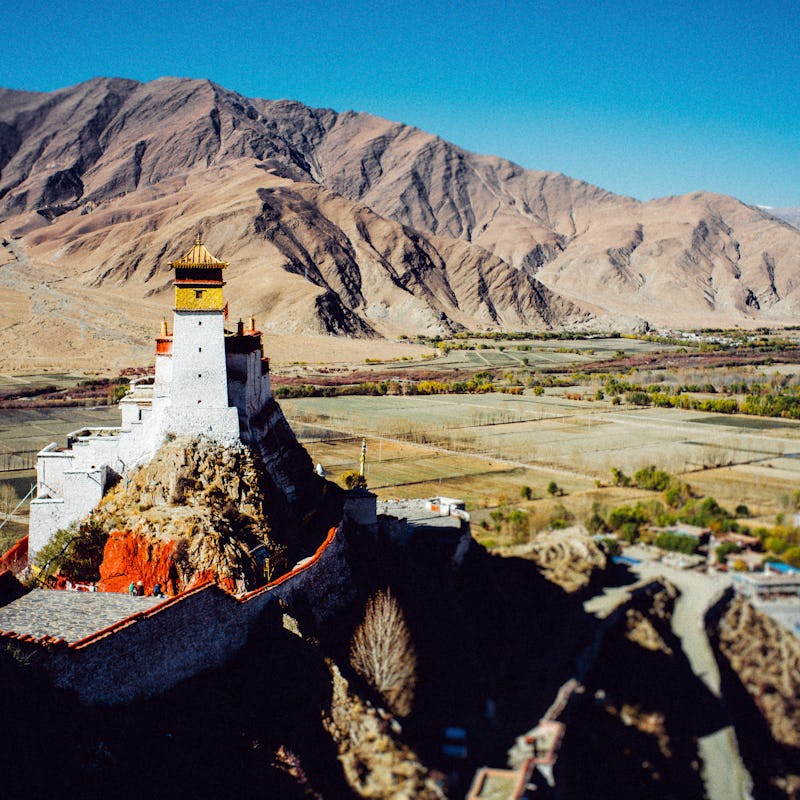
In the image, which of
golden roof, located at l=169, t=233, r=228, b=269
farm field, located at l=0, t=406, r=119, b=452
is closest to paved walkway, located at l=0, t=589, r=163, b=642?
golden roof, located at l=169, t=233, r=228, b=269

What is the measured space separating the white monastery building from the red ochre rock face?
264 centimetres

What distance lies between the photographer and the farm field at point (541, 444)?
32.9 m

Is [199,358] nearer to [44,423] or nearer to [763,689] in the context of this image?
[763,689]

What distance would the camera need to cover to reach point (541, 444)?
149 feet

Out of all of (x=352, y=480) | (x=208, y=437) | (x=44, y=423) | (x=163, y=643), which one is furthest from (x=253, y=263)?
(x=163, y=643)

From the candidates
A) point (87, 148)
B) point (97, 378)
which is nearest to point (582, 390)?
point (97, 378)

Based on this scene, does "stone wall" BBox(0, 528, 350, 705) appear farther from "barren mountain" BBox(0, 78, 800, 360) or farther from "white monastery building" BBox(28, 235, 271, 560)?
"barren mountain" BBox(0, 78, 800, 360)

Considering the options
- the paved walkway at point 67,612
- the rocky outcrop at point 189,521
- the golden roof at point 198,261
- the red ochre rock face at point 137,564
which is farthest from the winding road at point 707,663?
the golden roof at point 198,261

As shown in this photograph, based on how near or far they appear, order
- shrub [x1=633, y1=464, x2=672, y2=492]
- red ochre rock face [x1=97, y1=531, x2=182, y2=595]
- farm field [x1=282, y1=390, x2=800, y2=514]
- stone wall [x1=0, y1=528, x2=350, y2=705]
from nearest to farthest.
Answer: stone wall [x1=0, y1=528, x2=350, y2=705] → red ochre rock face [x1=97, y1=531, x2=182, y2=595] → shrub [x1=633, y1=464, x2=672, y2=492] → farm field [x1=282, y1=390, x2=800, y2=514]

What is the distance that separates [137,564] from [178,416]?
408cm

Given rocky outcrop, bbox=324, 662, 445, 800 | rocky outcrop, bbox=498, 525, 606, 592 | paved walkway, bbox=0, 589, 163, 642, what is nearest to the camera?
paved walkway, bbox=0, 589, 163, 642

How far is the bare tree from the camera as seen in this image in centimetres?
1858

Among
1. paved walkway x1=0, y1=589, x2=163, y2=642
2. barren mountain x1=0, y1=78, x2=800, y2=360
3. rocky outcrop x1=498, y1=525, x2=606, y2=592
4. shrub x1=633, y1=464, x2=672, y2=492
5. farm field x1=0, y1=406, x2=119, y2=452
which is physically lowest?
rocky outcrop x1=498, y1=525, x2=606, y2=592

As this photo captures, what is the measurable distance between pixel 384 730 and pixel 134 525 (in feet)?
22.8
